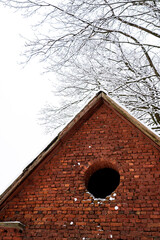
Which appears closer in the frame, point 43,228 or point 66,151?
point 43,228

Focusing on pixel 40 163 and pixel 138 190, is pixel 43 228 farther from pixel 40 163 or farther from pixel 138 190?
pixel 138 190

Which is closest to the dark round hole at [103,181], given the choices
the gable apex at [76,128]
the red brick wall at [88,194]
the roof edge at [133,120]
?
the red brick wall at [88,194]

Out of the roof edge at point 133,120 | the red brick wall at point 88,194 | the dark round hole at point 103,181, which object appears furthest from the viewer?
the dark round hole at point 103,181

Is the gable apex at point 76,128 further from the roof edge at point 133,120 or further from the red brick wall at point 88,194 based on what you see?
the red brick wall at point 88,194

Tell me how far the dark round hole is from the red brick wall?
79cm

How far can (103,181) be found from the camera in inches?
255

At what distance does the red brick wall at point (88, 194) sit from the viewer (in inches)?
178

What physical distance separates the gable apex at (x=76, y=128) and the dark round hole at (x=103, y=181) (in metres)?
1.22

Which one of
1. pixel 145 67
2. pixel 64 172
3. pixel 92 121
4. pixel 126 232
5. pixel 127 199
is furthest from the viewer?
pixel 145 67

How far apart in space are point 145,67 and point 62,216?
578 cm

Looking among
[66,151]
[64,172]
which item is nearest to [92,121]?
[66,151]

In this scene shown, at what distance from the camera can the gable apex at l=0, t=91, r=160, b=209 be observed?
16.5 ft

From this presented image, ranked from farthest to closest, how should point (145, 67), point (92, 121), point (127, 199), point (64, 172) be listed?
1. point (145, 67)
2. point (92, 121)
3. point (64, 172)
4. point (127, 199)

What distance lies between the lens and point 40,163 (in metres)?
5.32
